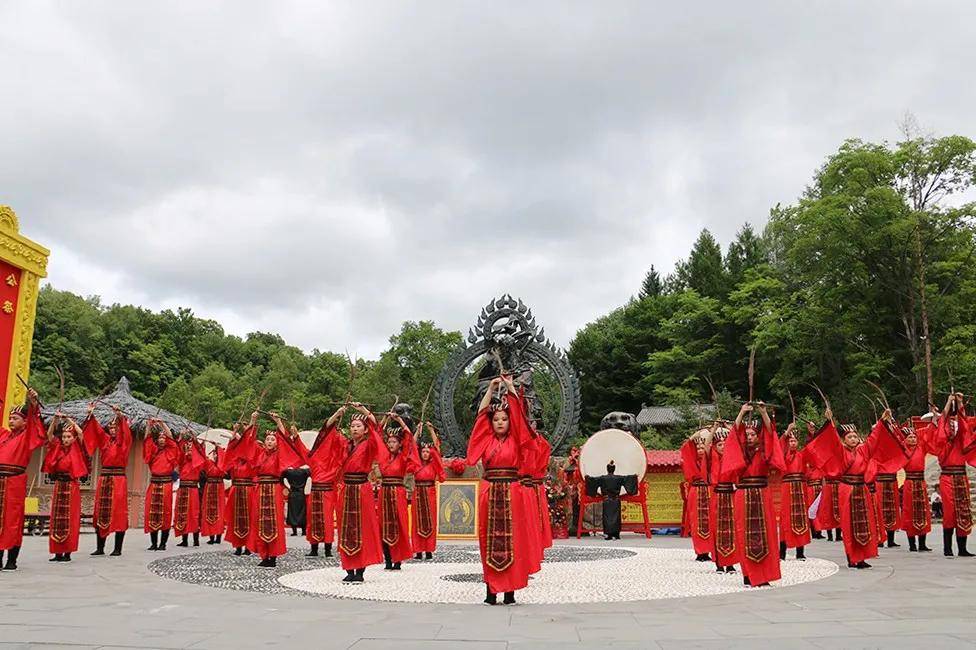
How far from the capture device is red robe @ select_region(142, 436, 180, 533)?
12.3 metres

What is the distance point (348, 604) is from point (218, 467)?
742 centimetres

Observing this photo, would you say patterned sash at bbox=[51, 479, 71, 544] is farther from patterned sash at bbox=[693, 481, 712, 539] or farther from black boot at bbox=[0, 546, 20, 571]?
patterned sash at bbox=[693, 481, 712, 539]

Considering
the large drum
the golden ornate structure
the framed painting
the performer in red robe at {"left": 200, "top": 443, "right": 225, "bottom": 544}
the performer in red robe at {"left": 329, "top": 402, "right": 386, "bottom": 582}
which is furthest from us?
the large drum

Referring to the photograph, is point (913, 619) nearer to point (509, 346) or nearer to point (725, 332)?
point (509, 346)

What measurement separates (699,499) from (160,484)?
828 centimetres

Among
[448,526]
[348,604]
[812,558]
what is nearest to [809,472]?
[812,558]

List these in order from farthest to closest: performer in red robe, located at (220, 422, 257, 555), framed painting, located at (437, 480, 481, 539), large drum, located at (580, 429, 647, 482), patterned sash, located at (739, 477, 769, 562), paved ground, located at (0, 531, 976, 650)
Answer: large drum, located at (580, 429, 647, 482)
framed painting, located at (437, 480, 481, 539)
performer in red robe, located at (220, 422, 257, 555)
patterned sash, located at (739, 477, 769, 562)
paved ground, located at (0, 531, 976, 650)

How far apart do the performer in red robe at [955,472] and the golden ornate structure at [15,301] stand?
54.0 feet

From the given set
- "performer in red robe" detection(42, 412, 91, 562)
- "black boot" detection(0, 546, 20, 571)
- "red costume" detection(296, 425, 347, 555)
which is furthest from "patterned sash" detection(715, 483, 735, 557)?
"black boot" detection(0, 546, 20, 571)

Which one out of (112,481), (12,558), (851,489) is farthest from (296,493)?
(851,489)

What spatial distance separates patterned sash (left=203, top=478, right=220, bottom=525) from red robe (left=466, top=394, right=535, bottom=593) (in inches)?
323

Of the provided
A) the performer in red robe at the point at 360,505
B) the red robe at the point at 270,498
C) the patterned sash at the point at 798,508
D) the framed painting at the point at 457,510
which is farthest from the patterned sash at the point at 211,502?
the patterned sash at the point at 798,508

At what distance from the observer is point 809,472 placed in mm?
12352

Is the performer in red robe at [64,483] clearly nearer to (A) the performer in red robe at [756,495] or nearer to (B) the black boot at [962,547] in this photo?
(A) the performer in red robe at [756,495]
